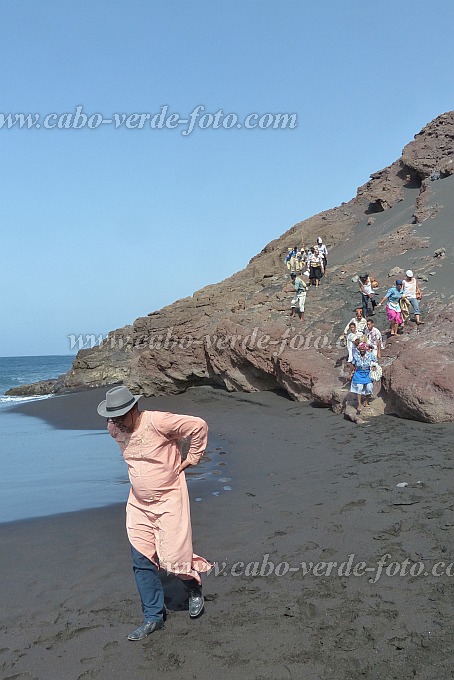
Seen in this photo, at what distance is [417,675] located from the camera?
2826mm

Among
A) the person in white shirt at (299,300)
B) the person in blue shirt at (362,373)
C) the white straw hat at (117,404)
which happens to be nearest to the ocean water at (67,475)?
the person in blue shirt at (362,373)

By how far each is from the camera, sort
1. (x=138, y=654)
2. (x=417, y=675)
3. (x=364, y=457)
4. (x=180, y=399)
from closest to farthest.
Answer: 1. (x=417, y=675)
2. (x=138, y=654)
3. (x=364, y=457)
4. (x=180, y=399)

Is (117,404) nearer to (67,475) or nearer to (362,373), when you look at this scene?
(67,475)

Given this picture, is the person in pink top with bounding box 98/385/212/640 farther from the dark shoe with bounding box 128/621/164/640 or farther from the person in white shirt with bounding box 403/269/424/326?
the person in white shirt with bounding box 403/269/424/326

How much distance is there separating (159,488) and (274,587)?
111 cm

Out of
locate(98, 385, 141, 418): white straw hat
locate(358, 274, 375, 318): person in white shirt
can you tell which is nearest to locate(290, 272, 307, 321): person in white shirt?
locate(358, 274, 375, 318): person in white shirt

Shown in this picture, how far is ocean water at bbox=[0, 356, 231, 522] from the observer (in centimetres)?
689

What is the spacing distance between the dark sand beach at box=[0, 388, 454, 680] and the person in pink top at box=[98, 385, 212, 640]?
0.37m

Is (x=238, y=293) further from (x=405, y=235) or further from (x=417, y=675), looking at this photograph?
(x=417, y=675)

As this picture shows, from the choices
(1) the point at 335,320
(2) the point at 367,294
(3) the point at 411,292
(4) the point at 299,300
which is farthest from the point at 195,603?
(4) the point at 299,300

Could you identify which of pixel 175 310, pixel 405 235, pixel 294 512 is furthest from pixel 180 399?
pixel 294 512

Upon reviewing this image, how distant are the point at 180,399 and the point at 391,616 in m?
13.0

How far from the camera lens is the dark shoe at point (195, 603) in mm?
3676

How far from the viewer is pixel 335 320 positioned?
14.0 m
